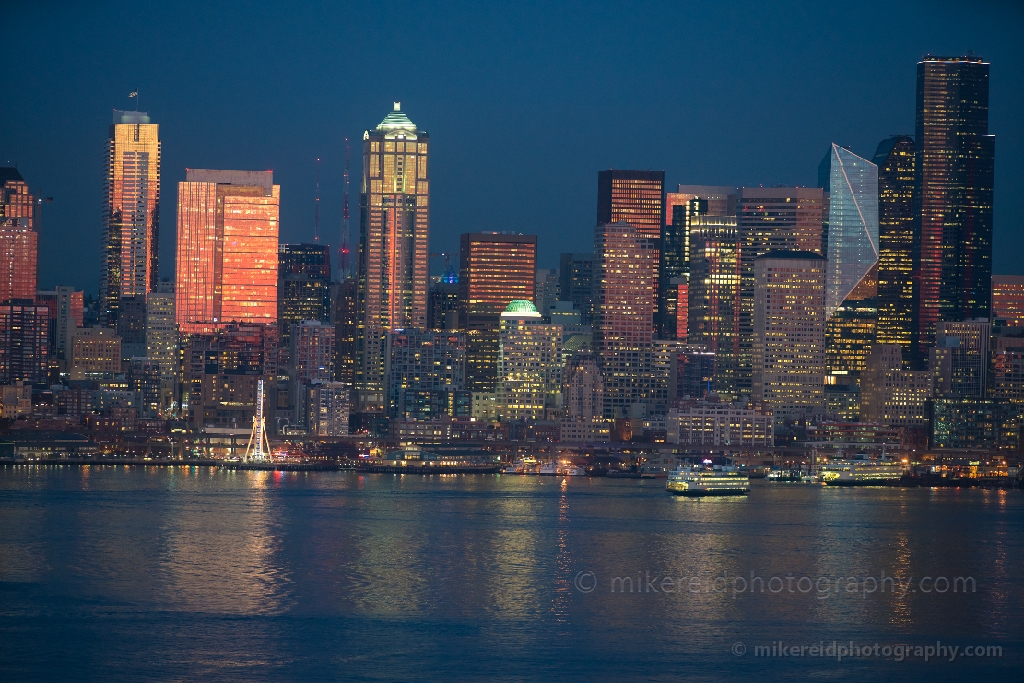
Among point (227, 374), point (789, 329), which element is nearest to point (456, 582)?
point (789, 329)

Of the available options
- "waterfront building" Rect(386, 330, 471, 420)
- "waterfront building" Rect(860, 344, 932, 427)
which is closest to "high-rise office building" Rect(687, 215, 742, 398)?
"waterfront building" Rect(860, 344, 932, 427)

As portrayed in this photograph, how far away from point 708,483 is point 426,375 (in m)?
44.8

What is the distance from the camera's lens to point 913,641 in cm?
2978

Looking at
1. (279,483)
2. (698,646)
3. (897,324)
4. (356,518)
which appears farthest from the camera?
(897,324)

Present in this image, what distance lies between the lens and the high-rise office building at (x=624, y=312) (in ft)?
363

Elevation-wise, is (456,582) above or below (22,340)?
below

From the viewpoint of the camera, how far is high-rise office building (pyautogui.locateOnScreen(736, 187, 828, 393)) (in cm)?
12000

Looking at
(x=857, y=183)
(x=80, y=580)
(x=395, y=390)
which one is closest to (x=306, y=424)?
(x=395, y=390)

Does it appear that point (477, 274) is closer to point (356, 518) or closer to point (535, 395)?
point (535, 395)

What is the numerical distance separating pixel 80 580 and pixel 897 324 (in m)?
89.9

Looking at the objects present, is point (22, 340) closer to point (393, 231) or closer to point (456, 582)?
point (393, 231)

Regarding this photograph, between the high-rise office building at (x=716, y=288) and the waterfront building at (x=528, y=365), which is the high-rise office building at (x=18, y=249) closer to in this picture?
the waterfront building at (x=528, y=365)

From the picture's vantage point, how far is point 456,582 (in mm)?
35656

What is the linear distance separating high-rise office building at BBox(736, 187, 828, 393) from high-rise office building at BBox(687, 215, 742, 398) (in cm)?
160
